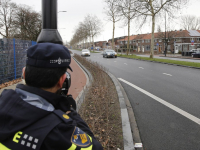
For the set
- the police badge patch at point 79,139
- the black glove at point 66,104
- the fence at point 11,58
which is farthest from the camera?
the fence at point 11,58

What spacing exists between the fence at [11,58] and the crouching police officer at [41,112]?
832cm

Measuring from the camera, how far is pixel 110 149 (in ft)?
9.62

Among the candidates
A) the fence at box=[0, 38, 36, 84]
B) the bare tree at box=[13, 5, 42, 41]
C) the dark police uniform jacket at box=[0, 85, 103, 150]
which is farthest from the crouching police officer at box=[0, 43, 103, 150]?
the bare tree at box=[13, 5, 42, 41]

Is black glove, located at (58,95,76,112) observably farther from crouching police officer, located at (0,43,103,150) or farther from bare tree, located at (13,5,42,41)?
bare tree, located at (13,5,42,41)

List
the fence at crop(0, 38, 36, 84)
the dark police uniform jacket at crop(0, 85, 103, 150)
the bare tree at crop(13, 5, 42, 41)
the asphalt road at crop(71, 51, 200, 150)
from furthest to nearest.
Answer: the bare tree at crop(13, 5, 42, 41) < the fence at crop(0, 38, 36, 84) < the asphalt road at crop(71, 51, 200, 150) < the dark police uniform jacket at crop(0, 85, 103, 150)

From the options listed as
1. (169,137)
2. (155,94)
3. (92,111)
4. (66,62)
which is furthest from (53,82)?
(155,94)

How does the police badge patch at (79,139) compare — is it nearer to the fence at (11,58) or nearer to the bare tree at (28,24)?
the fence at (11,58)

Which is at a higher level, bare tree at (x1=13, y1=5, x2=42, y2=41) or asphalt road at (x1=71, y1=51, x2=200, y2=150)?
bare tree at (x1=13, y1=5, x2=42, y2=41)

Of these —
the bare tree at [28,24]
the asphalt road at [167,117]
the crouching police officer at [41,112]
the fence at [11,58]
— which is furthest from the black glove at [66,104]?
the bare tree at [28,24]

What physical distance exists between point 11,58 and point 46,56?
9.35 m

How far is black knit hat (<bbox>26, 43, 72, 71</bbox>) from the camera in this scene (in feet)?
3.84

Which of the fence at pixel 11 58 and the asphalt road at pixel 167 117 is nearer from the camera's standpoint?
the asphalt road at pixel 167 117

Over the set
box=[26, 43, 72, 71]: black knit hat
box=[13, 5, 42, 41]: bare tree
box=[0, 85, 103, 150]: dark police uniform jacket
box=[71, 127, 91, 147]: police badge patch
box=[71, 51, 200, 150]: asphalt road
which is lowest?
box=[71, 51, 200, 150]: asphalt road

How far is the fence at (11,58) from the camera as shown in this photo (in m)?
8.62
